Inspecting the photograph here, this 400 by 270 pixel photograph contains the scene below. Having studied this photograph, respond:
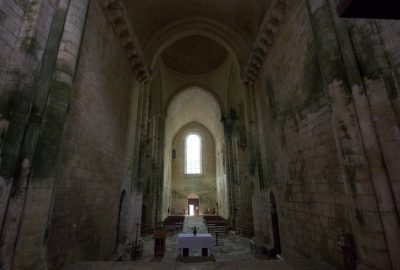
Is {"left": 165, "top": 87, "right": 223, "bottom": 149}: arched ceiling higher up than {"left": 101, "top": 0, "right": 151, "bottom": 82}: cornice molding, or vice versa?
{"left": 165, "top": 87, "right": 223, "bottom": 149}: arched ceiling

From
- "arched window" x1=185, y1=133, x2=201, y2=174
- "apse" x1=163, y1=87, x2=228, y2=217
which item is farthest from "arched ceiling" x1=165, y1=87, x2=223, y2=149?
"arched window" x1=185, y1=133, x2=201, y2=174

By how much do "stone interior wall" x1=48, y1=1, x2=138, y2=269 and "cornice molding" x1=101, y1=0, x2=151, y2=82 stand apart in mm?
271

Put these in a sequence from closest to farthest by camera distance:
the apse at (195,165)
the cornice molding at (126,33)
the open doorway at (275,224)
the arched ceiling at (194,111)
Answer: the cornice molding at (126,33) → the open doorway at (275,224) → the arched ceiling at (194,111) → the apse at (195,165)

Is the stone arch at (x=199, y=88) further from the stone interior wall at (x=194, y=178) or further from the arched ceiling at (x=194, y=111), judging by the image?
the stone interior wall at (x=194, y=178)

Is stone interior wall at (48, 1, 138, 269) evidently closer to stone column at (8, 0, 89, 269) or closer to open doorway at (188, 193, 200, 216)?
stone column at (8, 0, 89, 269)

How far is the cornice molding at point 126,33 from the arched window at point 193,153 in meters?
17.0

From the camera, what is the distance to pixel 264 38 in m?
6.66

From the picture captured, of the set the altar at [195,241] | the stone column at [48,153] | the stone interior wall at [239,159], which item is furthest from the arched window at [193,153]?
the stone column at [48,153]

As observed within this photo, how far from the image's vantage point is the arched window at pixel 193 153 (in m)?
25.1

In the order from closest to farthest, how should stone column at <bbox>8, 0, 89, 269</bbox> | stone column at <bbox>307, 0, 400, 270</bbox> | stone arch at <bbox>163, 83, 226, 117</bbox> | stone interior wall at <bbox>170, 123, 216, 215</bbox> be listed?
1. stone column at <bbox>307, 0, 400, 270</bbox>
2. stone column at <bbox>8, 0, 89, 269</bbox>
3. stone arch at <bbox>163, 83, 226, 117</bbox>
4. stone interior wall at <bbox>170, 123, 216, 215</bbox>

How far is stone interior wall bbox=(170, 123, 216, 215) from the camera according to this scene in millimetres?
23969

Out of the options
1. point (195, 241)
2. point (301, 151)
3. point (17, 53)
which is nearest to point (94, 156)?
point (17, 53)

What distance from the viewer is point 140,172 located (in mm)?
8281

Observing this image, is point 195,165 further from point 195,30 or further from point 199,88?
point 195,30
